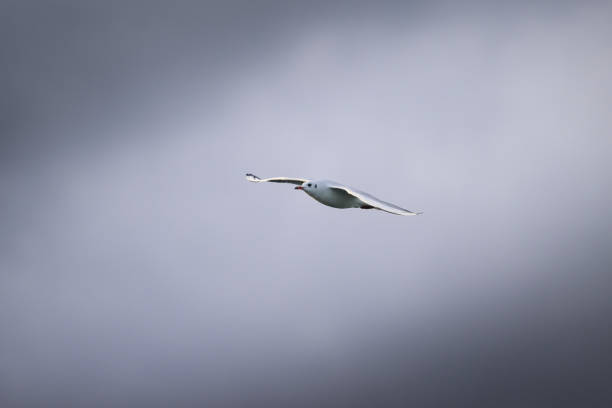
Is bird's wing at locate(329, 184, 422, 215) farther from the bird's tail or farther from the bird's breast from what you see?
the bird's tail

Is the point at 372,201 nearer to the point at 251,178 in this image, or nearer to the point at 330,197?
the point at 330,197

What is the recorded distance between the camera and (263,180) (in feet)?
258

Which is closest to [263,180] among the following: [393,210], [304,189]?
[304,189]

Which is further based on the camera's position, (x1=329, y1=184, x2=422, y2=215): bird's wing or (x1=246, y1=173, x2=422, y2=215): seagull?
(x1=246, y1=173, x2=422, y2=215): seagull

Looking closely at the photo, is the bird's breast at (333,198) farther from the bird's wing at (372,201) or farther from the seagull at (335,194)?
the bird's wing at (372,201)

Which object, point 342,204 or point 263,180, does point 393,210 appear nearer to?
point 342,204

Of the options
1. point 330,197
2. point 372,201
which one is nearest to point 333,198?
point 330,197

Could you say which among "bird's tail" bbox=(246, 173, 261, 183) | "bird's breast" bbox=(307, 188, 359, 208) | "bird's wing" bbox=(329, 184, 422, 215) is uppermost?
"bird's tail" bbox=(246, 173, 261, 183)

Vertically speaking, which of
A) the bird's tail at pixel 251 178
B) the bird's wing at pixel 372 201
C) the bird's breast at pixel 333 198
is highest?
the bird's tail at pixel 251 178

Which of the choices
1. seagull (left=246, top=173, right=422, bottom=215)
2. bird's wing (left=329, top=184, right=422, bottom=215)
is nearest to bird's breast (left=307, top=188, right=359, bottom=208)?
seagull (left=246, top=173, right=422, bottom=215)

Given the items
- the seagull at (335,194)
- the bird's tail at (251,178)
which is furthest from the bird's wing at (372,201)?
the bird's tail at (251,178)

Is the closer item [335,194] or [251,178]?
[335,194]

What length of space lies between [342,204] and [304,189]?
3985 mm

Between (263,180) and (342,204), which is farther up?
(263,180)
